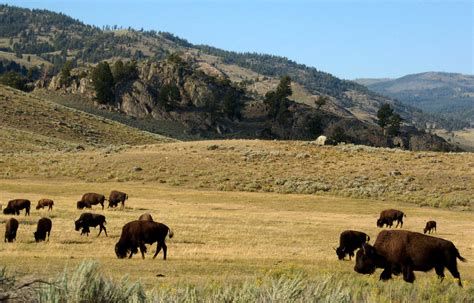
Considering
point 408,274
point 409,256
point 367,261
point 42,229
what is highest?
point 409,256

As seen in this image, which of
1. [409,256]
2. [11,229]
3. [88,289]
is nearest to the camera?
[88,289]

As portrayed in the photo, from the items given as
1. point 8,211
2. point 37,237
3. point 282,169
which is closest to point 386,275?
point 37,237

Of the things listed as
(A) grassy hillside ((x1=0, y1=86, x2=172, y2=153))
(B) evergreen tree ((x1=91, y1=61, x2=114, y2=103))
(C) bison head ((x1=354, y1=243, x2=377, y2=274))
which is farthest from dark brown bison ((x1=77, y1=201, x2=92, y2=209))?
(B) evergreen tree ((x1=91, y1=61, x2=114, y2=103))

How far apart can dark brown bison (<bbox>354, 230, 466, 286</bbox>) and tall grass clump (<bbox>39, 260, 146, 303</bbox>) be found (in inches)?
349

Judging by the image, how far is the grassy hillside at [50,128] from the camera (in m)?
89.9

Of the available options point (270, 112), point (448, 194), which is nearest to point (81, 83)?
point (270, 112)

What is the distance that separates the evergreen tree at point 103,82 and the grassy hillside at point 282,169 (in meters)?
74.5

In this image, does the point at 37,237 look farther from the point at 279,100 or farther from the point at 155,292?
the point at 279,100

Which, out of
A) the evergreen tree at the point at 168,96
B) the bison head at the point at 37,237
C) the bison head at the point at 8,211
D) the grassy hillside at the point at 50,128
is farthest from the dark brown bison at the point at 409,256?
the evergreen tree at the point at 168,96

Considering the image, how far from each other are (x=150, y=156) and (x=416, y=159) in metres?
32.8

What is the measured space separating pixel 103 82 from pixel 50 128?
45.8 m

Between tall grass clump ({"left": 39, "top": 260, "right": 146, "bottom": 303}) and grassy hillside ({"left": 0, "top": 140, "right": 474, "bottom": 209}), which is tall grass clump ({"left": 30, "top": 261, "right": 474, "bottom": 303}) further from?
grassy hillside ({"left": 0, "top": 140, "right": 474, "bottom": 209})

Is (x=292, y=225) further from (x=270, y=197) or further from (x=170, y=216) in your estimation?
(x=270, y=197)

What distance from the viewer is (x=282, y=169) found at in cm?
6781
